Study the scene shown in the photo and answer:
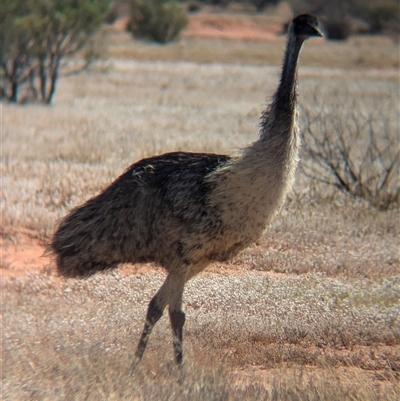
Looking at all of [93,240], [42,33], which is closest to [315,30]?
[93,240]

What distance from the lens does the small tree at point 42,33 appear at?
1875 centimetres

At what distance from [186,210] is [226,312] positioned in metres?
1.11

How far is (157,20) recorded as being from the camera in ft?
136

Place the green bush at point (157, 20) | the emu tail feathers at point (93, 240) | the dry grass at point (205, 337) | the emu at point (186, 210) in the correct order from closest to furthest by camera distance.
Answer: the dry grass at point (205, 337), the emu at point (186, 210), the emu tail feathers at point (93, 240), the green bush at point (157, 20)

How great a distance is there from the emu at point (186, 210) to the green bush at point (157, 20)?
36798 millimetres

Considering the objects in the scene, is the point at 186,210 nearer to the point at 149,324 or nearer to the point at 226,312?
the point at 149,324

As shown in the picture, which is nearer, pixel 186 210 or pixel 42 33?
pixel 186 210

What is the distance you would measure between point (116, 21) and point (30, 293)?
53.3 m

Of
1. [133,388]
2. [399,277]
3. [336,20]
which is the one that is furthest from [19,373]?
[336,20]

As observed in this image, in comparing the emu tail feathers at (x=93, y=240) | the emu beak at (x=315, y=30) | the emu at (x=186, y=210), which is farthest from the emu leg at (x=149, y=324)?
the emu beak at (x=315, y=30)

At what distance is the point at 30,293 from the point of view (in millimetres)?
6551

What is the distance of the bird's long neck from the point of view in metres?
5.14

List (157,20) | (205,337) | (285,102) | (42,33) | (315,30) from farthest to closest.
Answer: (157,20) < (42,33) < (205,337) < (315,30) < (285,102)

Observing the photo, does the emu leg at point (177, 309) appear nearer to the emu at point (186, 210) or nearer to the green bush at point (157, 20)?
the emu at point (186, 210)
